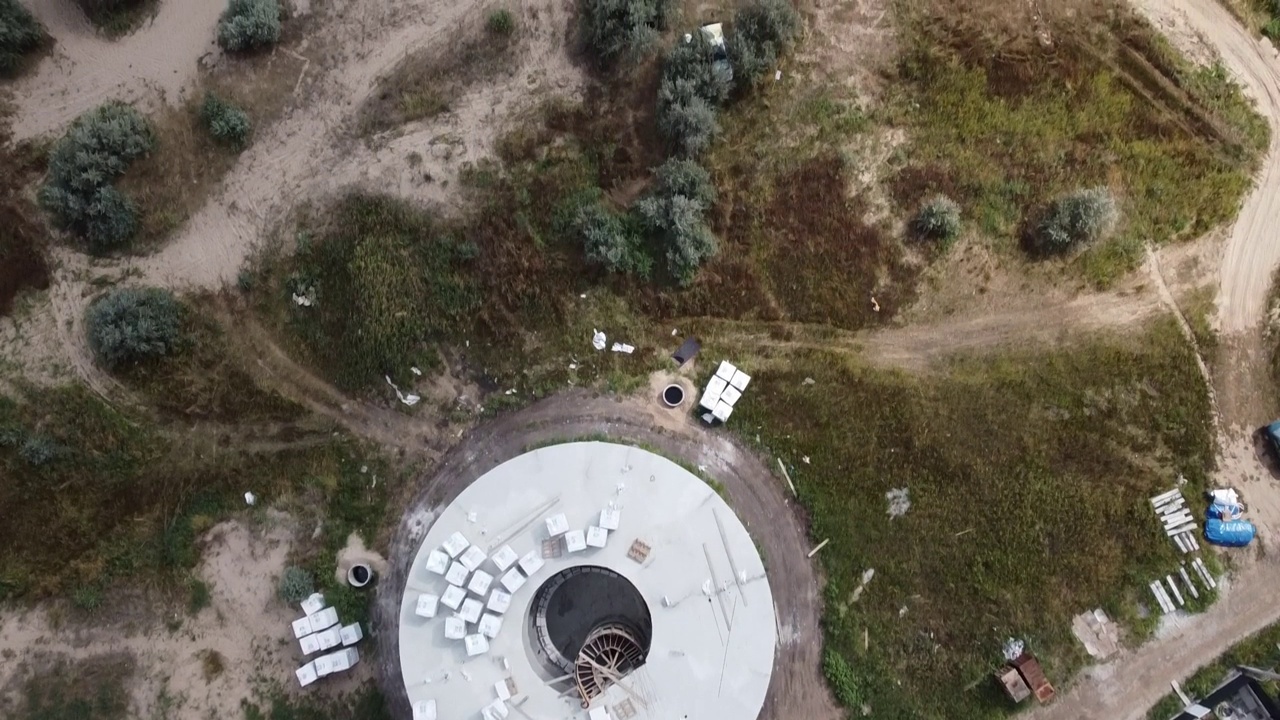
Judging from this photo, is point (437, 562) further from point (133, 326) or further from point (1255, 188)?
point (1255, 188)

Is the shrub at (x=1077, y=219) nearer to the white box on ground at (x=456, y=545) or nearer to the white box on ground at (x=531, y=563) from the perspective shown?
the white box on ground at (x=531, y=563)

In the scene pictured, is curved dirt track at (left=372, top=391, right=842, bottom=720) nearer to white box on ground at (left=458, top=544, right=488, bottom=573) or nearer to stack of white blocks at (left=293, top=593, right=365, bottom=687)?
stack of white blocks at (left=293, top=593, right=365, bottom=687)

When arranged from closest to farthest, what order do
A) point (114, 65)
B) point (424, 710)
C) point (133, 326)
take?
point (424, 710), point (133, 326), point (114, 65)

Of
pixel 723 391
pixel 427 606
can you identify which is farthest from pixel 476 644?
pixel 723 391

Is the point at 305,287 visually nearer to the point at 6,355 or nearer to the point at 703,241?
the point at 6,355

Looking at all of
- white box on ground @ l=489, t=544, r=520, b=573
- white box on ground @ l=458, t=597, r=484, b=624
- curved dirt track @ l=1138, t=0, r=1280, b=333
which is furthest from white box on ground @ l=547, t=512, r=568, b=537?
curved dirt track @ l=1138, t=0, r=1280, b=333

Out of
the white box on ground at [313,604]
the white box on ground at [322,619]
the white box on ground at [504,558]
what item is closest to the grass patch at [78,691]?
the white box on ground at [313,604]
